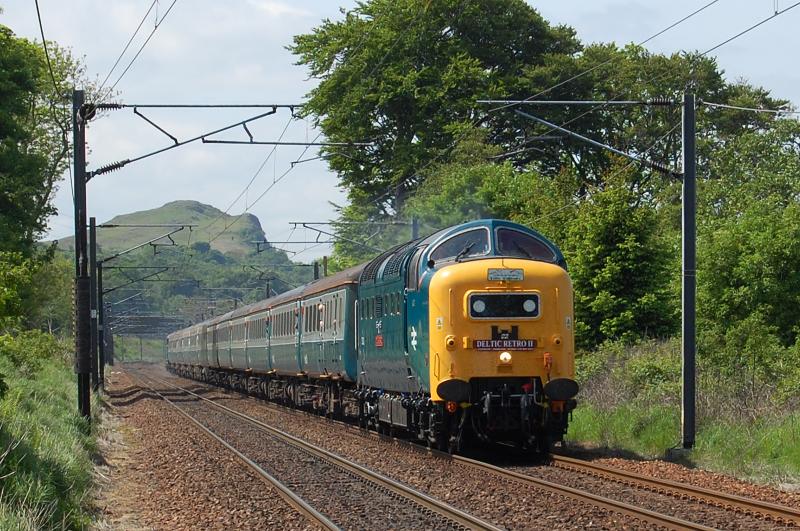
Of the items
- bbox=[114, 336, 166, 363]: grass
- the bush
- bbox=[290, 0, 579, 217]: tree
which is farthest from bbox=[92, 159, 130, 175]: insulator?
bbox=[114, 336, 166, 363]: grass

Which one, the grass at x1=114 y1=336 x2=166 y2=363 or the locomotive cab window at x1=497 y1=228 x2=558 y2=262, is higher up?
the locomotive cab window at x1=497 y1=228 x2=558 y2=262

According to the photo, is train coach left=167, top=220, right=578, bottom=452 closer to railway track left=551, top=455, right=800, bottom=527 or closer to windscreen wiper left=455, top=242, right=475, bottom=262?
windscreen wiper left=455, top=242, right=475, bottom=262

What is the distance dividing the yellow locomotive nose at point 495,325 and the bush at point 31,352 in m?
14.4

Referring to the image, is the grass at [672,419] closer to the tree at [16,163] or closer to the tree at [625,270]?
the tree at [625,270]

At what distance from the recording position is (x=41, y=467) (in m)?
12.9

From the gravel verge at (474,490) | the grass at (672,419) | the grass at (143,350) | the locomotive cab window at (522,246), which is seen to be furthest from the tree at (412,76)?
the grass at (143,350)

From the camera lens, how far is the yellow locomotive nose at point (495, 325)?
17.0m

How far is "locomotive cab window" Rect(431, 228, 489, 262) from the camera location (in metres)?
17.8

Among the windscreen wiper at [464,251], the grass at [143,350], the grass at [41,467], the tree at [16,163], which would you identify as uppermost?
the tree at [16,163]

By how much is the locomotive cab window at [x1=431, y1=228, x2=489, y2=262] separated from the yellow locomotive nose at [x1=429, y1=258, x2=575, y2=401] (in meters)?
0.54

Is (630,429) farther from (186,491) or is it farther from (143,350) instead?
(143,350)

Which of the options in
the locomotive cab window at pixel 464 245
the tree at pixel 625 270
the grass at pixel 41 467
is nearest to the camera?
the grass at pixel 41 467

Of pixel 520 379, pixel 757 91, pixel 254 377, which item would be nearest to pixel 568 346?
pixel 520 379

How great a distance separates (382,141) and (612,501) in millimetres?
40216
